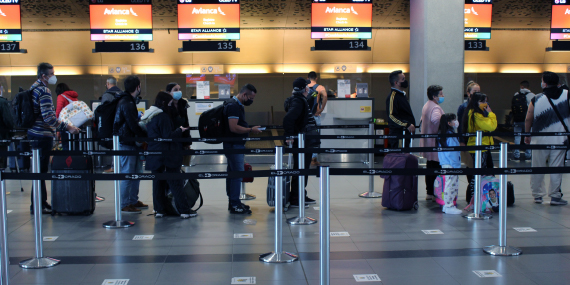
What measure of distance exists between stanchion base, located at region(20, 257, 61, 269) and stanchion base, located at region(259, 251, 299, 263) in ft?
5.68

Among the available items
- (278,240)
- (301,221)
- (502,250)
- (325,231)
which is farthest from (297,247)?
(502,250)

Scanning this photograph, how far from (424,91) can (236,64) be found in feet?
30.3

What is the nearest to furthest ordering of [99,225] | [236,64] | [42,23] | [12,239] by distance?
[12,239] < [99,225] < [42,23] < [236,64]

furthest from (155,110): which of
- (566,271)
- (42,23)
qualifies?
(42,23)

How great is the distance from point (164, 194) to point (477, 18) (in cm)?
778

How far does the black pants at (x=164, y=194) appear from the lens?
594 centimetres

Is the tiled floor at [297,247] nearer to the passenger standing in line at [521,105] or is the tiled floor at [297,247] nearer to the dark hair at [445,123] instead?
the dark hair at [445,123]

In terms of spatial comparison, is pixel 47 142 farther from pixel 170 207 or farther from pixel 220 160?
pixel 220 160

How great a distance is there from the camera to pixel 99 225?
18.6 feet

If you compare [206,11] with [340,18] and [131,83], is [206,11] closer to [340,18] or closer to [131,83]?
[340,18]

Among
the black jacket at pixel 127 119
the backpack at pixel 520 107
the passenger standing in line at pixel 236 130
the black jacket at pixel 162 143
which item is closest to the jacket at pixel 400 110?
the passenger standing in line at pixel 236 130

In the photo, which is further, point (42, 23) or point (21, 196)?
point (42, 23)

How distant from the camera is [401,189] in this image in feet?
20.7

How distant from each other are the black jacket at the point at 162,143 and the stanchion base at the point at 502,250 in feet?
11.4
